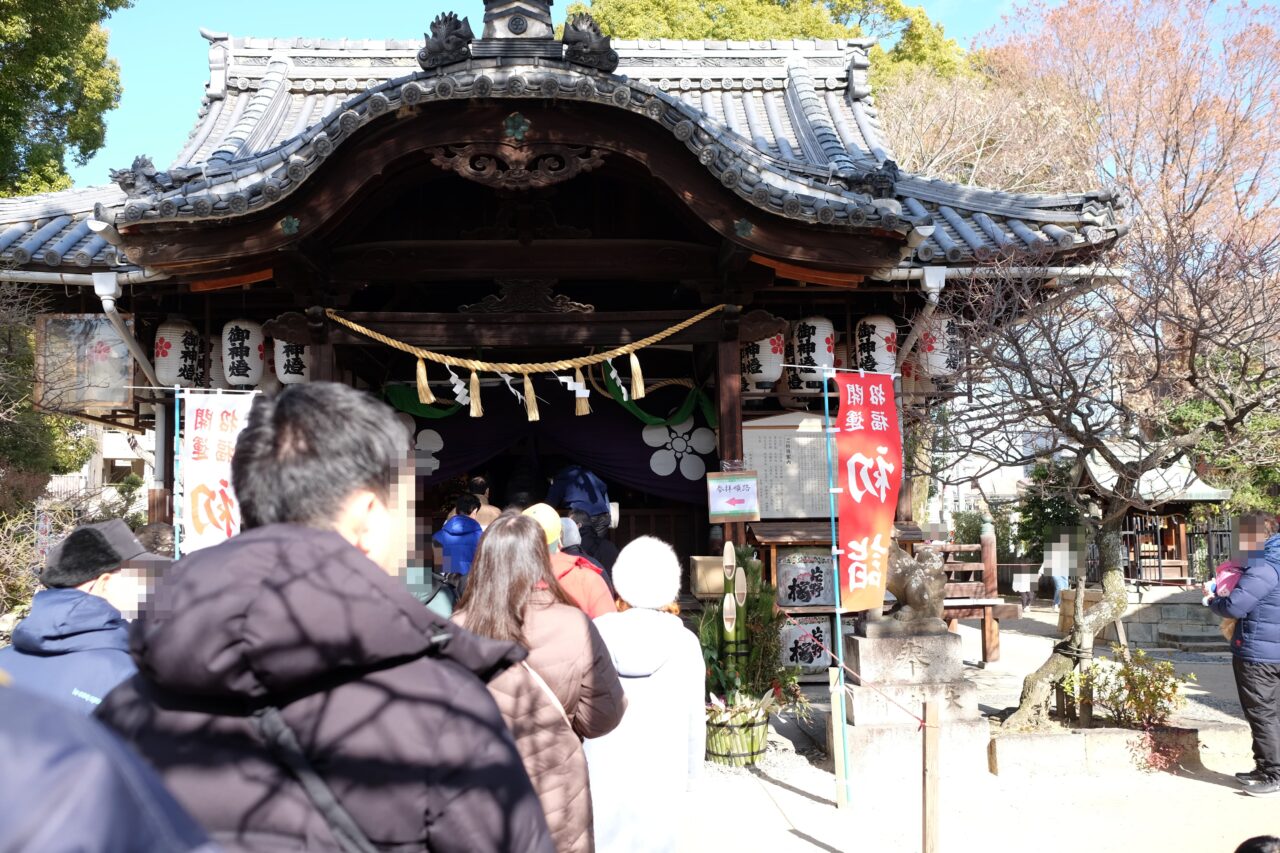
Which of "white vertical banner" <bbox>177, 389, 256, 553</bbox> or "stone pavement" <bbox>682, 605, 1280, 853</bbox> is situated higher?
"white vertical banner" <bbox>177, 389, 256, 553</bbox>

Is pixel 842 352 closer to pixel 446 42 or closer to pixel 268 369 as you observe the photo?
pixel 446 42

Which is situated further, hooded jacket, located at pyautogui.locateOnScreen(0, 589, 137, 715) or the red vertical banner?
the red vertical banner

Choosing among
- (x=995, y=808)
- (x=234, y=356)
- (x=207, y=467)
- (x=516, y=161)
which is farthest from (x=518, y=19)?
(x=995, y=808)

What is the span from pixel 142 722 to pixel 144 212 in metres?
6.35

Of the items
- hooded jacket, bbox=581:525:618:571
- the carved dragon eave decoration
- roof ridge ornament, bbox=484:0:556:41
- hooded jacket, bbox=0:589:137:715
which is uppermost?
roof ridge ornament, bbox=484:0:556:41

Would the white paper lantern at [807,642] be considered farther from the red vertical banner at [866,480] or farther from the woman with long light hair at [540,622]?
the woman with long light hair at [540,622]

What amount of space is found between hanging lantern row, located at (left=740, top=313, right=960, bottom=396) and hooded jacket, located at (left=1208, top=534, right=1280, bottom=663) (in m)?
2.97

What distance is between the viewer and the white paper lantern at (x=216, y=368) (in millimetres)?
8672

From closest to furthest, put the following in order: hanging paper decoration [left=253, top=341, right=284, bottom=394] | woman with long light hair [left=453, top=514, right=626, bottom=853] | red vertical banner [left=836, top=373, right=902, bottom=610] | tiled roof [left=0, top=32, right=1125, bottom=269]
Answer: woman with long light hair [left=453, top=514, right=626, bottom=853] → tiled roof [left=0, top=32, right=1125, bottom=269] → red vertical banner [left=836, top=373, right=902, bottom=610] → hanging paper decoration [left=253, top=341, right=284, bottom=394]

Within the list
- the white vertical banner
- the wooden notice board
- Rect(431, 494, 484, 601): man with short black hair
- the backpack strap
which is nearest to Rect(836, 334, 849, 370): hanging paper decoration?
the wooden notice board

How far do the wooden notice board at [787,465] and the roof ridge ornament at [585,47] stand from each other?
365 cm

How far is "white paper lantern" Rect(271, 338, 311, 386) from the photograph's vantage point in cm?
832

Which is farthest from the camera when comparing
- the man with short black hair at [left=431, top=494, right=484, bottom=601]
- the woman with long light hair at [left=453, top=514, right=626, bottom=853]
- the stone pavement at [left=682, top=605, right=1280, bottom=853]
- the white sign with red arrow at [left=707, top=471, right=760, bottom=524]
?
the white sign with red arrow at [left=707, top=471, right=760, bottom=524]

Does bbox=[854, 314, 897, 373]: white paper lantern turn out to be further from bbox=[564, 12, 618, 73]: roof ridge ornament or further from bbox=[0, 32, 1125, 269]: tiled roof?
bbox=[564, 12, 618, 73]: roof ridge ornament
